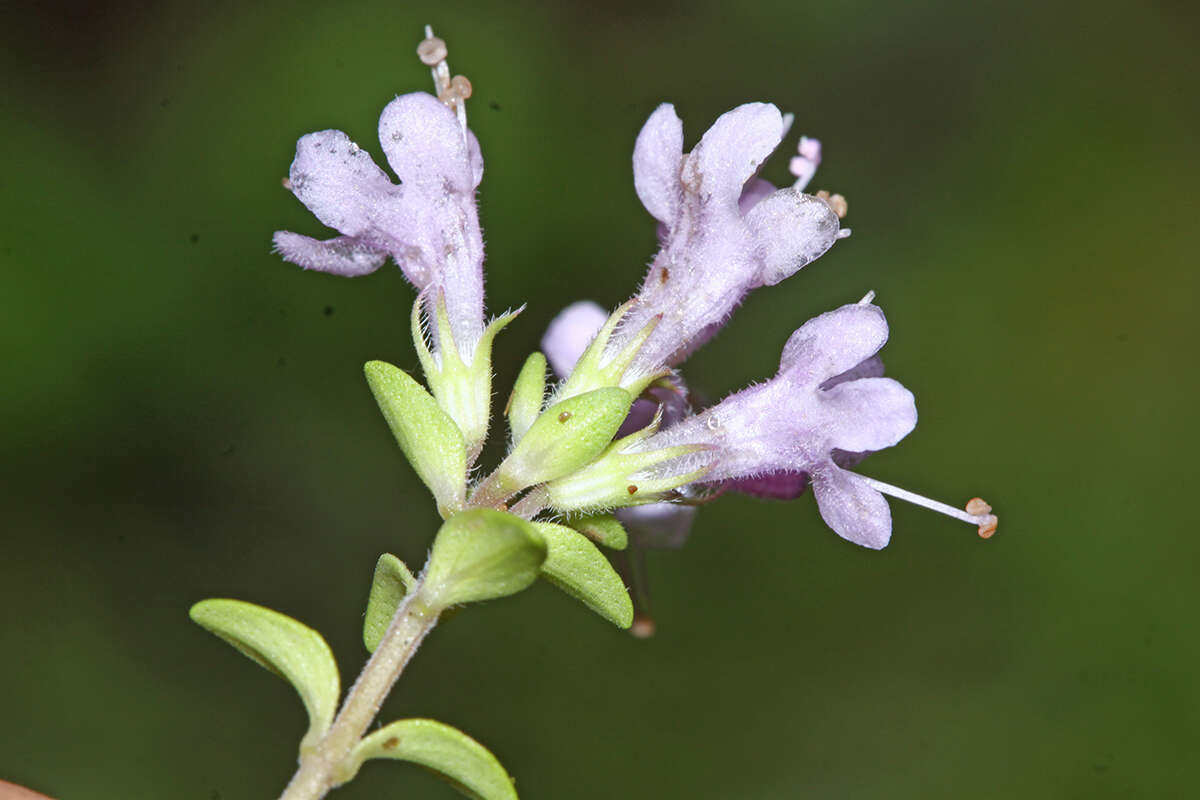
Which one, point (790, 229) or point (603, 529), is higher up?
point (790, 229)

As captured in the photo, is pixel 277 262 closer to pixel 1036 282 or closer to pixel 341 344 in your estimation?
pixel 341 344

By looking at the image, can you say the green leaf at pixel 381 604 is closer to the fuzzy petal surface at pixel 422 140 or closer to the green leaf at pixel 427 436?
the green leaf at pixel 427 436

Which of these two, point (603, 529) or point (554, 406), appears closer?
point (554, 406)

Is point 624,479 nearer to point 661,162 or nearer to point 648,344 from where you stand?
point 648,344

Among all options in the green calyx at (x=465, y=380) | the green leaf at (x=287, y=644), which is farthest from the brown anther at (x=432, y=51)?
the green leaf at (x=287, y=644)

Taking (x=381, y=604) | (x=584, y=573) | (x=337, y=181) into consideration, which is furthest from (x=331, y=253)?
(x=584, y=573)

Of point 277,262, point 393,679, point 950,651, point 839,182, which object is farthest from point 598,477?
point 839,182
